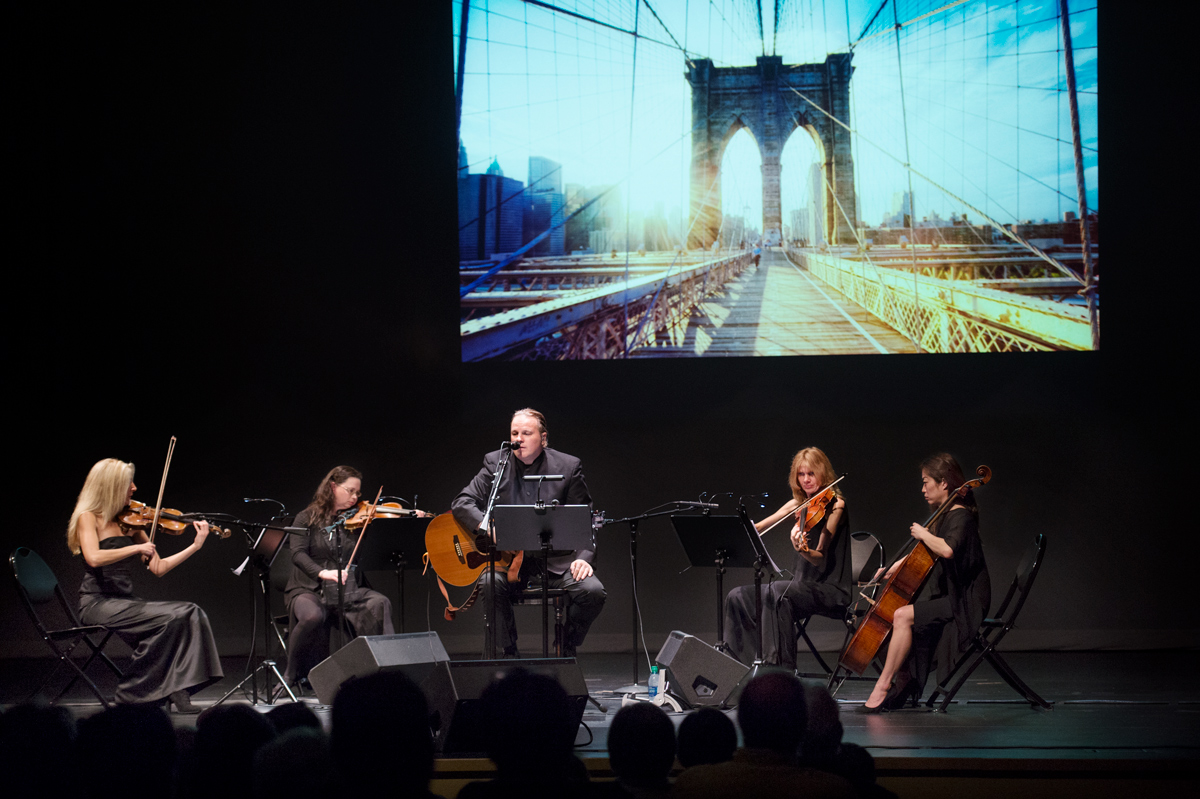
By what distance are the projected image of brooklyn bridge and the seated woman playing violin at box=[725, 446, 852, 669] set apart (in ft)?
4.35

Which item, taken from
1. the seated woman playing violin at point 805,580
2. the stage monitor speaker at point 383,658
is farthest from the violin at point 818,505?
the stage monitor speaker at point 383,658

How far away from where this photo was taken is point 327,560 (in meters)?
4.91

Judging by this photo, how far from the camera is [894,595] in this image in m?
4.10

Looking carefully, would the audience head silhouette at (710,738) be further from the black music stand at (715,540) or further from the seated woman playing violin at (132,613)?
the seated woman playing violin at (132,613)

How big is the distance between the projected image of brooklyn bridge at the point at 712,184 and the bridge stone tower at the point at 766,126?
1cm

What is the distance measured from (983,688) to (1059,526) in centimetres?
151

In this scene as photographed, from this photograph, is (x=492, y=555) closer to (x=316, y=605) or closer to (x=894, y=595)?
(x=316, y=605)

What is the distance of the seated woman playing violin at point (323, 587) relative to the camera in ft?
15.3

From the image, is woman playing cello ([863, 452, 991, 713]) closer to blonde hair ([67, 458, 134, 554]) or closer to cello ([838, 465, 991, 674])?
cello ([838, 465, 991, 674])

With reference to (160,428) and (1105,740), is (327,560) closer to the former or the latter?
(160,428)

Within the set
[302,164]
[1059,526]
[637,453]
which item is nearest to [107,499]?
[302,164]

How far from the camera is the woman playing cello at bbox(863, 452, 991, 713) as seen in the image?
4.04 meters

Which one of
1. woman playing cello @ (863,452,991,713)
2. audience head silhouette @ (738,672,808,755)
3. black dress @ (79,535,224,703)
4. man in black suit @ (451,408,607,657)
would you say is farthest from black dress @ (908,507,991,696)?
black dress @ (79,535,224,703)

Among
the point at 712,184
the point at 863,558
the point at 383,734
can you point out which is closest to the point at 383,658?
the point at 383,734
